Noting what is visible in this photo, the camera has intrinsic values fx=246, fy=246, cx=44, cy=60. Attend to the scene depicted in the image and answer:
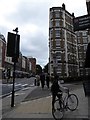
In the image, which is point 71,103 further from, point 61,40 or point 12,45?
point 61,40

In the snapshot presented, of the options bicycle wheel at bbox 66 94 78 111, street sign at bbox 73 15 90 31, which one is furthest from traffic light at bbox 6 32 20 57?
street sign at bbox 73 15 90 31

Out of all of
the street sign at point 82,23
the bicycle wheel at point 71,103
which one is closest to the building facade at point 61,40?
the bicycle wheel at point 71,103

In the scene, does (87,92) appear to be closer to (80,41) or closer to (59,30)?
(59,30)

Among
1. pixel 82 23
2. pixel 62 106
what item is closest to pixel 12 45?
pixel 62 106

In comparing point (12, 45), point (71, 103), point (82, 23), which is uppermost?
point (82, 23)

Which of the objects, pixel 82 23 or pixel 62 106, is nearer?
pixel 82 23

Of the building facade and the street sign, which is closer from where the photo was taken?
the street sign

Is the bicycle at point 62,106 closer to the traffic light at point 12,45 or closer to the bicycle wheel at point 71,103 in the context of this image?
the bicycle wheel at point 71,103

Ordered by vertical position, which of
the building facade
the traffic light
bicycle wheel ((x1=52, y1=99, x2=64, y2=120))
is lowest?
A: bicycle wheel ((x1=52, y1=99, x2=64, y2=120))

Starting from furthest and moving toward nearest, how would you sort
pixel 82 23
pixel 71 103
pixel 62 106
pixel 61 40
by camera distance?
pixel 61 40
pixel 71 103
pixel 62 106
pixel 82 23

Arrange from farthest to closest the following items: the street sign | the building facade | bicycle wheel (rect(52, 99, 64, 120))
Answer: the building facade, bicycle wheel (rect(52, 99, 64, 120)), the street sign

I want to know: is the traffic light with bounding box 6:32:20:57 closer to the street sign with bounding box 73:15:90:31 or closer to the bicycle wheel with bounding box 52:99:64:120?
the bicycle wheel with bounding box 52:99:64:120

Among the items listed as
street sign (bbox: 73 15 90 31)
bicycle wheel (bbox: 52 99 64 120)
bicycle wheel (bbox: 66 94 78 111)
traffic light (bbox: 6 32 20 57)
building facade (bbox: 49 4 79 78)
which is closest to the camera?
street sign (bbox: 73 15 90 31)

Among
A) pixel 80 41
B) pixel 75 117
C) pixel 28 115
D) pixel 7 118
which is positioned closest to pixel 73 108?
pixel 75 117
